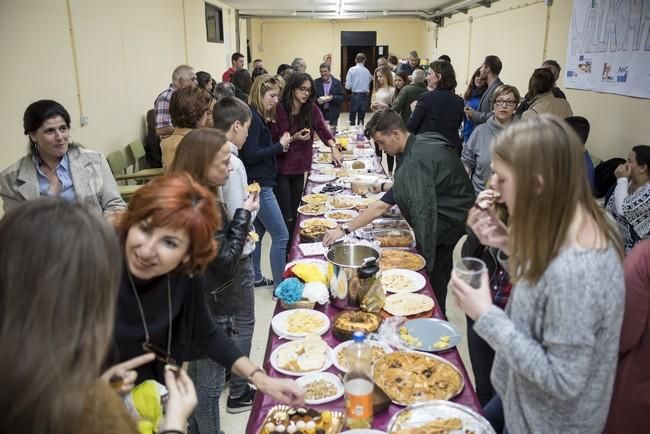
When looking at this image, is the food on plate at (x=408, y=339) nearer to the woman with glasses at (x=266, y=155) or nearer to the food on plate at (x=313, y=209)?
the food on plate at (x=313, y=209)

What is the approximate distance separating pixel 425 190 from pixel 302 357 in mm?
1167

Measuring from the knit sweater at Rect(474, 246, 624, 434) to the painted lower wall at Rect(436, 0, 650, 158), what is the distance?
354cm

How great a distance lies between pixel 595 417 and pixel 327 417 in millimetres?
708

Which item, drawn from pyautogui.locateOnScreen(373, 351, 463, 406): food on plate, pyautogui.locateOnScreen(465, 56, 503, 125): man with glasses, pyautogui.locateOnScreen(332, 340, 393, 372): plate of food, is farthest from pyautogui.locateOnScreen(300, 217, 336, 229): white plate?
pyautogui.locateOnScreen(465, 56, 503, 125): man with glasses

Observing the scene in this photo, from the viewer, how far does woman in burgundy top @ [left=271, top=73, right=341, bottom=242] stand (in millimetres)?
3670

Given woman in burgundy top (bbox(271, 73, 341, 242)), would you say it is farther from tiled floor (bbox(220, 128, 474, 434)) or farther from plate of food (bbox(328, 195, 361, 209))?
tiled floor (bbox(220, 128, 474, 434))

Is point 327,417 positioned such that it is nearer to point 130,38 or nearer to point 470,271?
point 470,271

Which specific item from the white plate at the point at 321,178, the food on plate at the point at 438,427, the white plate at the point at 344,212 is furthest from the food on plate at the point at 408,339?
the white plate at the point at 321,178

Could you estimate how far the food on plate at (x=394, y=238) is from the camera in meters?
2.73

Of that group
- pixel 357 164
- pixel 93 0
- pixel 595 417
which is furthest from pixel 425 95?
pixel 595 417

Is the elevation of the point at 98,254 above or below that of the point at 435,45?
below

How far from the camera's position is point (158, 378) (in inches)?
55.4

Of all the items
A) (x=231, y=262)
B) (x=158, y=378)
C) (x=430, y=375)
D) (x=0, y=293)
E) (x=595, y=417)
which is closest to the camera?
(x=0, y=293)

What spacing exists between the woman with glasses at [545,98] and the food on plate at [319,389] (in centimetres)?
313
